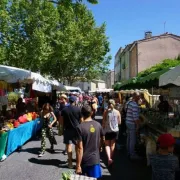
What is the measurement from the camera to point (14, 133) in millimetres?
8875

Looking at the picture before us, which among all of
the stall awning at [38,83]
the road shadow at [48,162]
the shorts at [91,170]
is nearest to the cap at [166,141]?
the shorts at [91,170]

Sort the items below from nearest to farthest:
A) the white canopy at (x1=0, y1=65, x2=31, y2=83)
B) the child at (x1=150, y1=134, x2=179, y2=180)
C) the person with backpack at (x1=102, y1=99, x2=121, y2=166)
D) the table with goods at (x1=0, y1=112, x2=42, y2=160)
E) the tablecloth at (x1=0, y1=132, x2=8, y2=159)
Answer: the child at (x1=150, y1=134, x2=179, y2=180), the person with backpack at (x1=102, y1=99, x2=121, y2=166), the tablecloth at (x1=0, y1=132, x2=8, y2=159), the table with goods at (x1=0, y1=112, x2=42, y2=160), the white canopy at (x1=0, y1=65, x2=31, y2=83)

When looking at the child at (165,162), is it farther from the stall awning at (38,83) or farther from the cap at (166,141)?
the stall awning at (38,83)

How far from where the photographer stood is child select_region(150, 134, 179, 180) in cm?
378

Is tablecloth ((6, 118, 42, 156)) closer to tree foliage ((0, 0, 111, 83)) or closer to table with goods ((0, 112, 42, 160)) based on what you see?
table with goods ((0, 112, 42, 160))

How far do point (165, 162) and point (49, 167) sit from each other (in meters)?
4.17

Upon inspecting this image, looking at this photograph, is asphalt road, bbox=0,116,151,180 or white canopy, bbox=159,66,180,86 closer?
asphalt road, bbox=0,116,151,180

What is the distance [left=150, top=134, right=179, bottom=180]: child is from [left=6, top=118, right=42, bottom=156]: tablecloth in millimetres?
5414

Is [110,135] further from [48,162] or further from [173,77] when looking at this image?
[173,77]

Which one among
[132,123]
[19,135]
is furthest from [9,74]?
[132,123]

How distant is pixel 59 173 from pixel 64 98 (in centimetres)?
477

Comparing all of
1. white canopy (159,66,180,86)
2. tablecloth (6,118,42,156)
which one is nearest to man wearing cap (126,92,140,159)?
white canopy (159,66,180,86)

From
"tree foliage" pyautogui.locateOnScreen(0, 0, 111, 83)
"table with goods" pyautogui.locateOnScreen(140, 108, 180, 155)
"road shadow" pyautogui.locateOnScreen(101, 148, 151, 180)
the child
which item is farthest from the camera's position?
"tree foliage" pyautogui.locateOnScreen(0, 0, 111, 83)

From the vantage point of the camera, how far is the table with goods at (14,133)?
8.15 metres
